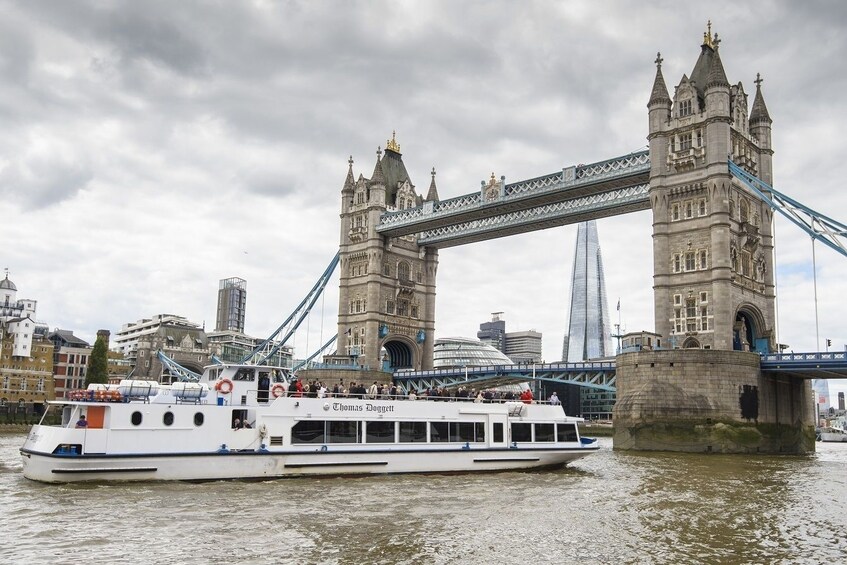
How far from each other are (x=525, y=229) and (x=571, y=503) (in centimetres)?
4941

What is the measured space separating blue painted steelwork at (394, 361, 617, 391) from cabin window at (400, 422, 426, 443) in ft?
79.1

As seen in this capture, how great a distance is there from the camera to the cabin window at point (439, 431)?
31.6 m

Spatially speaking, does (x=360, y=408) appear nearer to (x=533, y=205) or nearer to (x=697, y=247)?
(x=697, y=247)

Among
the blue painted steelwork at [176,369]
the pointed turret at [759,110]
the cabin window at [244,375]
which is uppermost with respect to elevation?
the pointed turret at [759,110]

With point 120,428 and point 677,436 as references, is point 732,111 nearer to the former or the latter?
point 677,436

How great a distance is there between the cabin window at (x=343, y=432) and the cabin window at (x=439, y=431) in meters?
3.08

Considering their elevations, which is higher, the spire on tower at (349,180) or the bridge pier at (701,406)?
the spire on tower at (349,180)

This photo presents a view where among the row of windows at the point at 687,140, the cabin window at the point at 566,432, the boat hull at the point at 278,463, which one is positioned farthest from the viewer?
the row of windows at the point at 687,140

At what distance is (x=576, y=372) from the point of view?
62875 millimetres

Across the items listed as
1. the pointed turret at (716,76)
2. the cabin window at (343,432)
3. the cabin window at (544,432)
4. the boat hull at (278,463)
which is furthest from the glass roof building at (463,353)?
the cabin window at (343,432)

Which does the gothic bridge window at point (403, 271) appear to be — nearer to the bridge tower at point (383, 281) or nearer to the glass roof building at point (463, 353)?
the bridge tower at point (383, 281)

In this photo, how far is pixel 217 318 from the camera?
193625 mm

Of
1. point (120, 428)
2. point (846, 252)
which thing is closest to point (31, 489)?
point (120, 428)

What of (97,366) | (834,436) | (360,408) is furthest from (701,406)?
(834,436)
